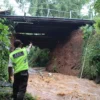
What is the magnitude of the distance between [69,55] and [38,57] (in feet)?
33.9

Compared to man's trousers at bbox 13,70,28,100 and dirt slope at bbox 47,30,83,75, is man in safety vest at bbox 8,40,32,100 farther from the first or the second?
dirt slope at bbox 47,30,83,75

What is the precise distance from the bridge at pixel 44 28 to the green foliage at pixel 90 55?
147 centimetres

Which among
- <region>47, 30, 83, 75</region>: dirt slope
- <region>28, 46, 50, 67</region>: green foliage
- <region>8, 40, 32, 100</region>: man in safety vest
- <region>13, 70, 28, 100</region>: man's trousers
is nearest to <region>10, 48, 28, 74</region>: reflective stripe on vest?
<region>8, 40, 32, 100</region>: man in safety vest

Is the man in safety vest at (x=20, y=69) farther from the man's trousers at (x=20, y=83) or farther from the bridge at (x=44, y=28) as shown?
the bridge at (x=44, y=28)

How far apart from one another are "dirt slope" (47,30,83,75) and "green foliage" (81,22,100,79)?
85 centimetres

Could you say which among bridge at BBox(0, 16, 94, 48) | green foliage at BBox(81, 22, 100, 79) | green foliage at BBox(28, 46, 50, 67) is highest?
bridge at BBox(0, 16, 94, 48)

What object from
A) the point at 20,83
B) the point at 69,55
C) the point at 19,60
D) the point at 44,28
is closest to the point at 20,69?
the point at 19,60

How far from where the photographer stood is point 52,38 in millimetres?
22094

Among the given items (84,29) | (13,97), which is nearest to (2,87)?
(13,97)

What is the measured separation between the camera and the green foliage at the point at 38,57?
88.6 ft

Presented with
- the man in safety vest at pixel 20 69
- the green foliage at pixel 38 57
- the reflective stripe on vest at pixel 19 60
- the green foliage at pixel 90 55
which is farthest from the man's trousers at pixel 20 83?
the green foliage at pixel 38 57

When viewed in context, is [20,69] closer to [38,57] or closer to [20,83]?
[20,83]

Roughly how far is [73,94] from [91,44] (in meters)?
7.23

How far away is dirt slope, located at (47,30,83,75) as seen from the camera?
17.3m
